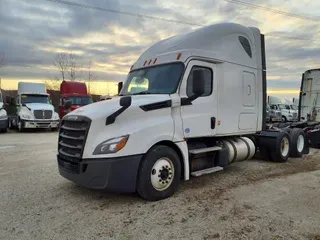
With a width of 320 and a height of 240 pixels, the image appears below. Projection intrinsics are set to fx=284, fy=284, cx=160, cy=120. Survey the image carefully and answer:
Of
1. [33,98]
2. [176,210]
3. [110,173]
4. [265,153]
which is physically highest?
[33,98]

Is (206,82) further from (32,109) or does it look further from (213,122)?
(32,109)

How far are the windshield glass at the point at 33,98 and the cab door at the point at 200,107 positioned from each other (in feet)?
49.5

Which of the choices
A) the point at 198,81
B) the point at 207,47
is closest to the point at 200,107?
the point at 198,81

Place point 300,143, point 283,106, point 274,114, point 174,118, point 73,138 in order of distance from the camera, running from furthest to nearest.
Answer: point 283,106
point 274,114
point 300,143
point 174,118
point 73,138

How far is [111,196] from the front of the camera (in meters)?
5.23

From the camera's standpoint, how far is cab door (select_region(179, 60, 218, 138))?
5.43 m

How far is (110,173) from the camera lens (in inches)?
176

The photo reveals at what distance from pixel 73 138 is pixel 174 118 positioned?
1.83m

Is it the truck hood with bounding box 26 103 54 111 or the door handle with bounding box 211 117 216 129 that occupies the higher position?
the truck hood with bounding box 26 103 54 111

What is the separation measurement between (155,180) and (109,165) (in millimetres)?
908

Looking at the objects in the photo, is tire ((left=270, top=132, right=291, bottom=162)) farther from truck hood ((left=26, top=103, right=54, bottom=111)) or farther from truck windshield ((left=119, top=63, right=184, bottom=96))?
truck hood ((left=26, top=103, right=54, bottom=111))

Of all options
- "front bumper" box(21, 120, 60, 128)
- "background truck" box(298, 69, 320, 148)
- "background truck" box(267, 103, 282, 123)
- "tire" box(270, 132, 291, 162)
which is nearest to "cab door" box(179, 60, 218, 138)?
"tire" box(270, 132, 291, 162)

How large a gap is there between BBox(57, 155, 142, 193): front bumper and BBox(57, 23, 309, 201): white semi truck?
0.02 m

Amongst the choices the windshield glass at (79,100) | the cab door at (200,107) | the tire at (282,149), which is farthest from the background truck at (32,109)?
the cab door at (200,107)
